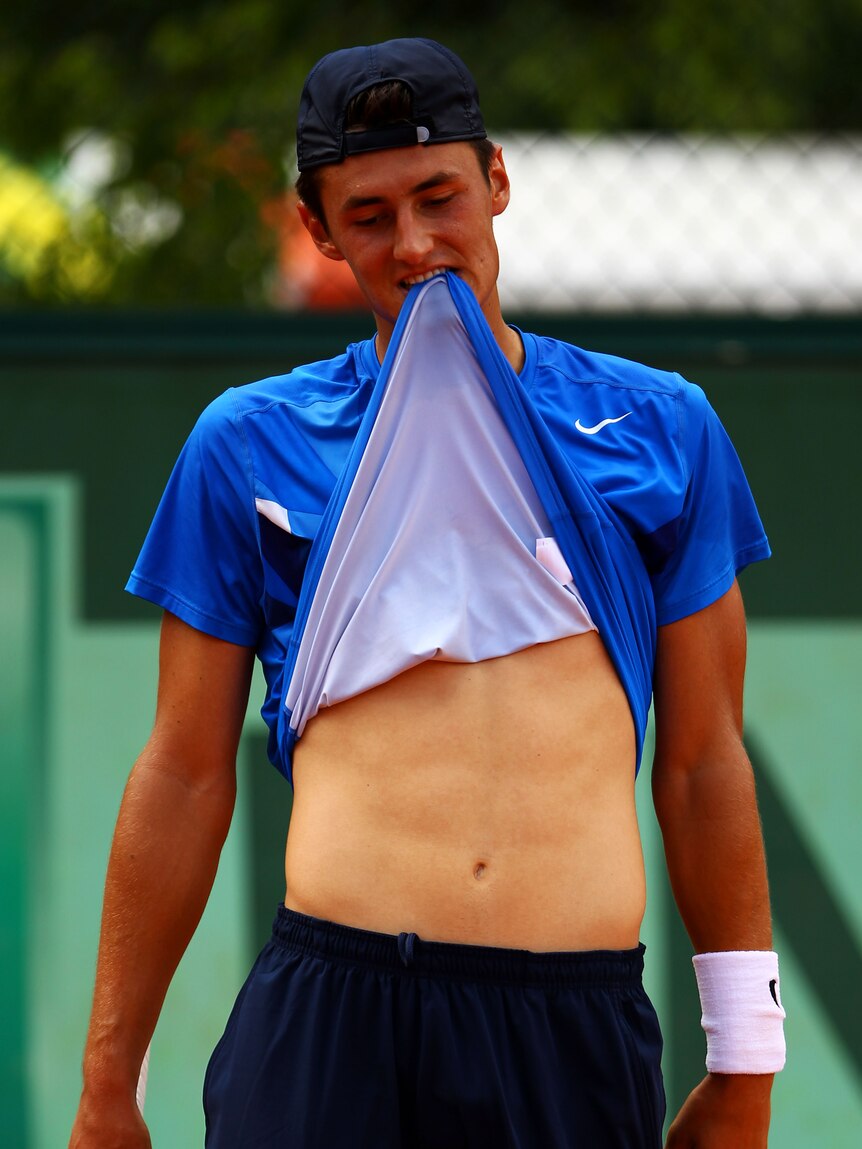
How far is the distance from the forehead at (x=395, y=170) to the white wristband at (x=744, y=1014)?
104 centimetres

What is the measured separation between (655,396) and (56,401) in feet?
6.42

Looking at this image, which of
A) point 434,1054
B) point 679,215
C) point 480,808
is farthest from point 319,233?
point 679,215

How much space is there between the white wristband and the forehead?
1039mm

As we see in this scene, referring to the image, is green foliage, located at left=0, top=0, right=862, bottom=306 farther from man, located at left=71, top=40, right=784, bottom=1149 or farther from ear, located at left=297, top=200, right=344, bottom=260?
man, located at left=71, top=40, right=784, bottom=1149

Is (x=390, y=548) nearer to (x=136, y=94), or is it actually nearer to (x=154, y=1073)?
(x=154, y=1073)

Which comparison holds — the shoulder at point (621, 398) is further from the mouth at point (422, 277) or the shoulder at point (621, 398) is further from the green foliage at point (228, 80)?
the green foliage at point (228, 80)

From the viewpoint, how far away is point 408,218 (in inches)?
82.6

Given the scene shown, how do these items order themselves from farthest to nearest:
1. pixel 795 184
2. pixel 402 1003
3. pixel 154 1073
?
pixel 795 184 → pixel 154 1073 → pixel 402 1003

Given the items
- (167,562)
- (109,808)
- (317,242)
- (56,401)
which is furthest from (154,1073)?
(317,242)

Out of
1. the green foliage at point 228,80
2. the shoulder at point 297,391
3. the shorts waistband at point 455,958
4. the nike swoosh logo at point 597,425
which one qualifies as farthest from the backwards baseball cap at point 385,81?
the green foliage at point 228,80

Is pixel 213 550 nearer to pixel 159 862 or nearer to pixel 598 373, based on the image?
pixel 159 862

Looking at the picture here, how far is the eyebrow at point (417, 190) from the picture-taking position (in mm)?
2096

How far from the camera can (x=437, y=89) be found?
2.11m

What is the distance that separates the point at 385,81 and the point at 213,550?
2.03ft
